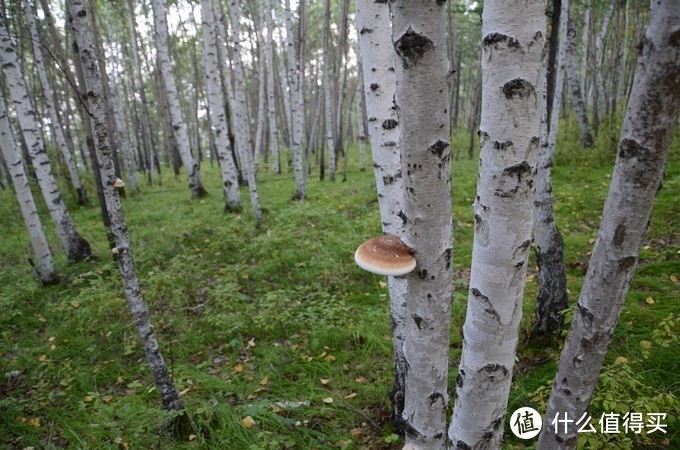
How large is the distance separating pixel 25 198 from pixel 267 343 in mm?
5116

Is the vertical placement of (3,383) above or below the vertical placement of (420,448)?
below

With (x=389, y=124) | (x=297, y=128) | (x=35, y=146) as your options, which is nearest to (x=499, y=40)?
(x=389, y=124)

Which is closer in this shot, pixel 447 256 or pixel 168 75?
pixel 447 256

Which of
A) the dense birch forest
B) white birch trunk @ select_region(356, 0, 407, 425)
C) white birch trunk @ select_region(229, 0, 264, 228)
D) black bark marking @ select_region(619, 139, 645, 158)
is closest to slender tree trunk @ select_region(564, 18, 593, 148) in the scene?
the dense birch forest

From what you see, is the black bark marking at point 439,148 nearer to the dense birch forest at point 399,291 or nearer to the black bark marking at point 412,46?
the dense birch forest at point 399,291

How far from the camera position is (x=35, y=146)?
6.96m

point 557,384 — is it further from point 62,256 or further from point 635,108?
point 62,256

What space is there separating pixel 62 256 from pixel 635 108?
980 centimetres

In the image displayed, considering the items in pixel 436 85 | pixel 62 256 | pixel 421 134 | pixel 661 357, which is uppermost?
pixel 436 85

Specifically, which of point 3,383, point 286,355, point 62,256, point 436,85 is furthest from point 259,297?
point 62,256

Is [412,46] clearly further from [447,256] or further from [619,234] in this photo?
[619,234]

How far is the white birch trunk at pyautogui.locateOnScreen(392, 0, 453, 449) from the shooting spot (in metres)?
1.18

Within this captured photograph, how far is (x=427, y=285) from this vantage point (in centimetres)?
144

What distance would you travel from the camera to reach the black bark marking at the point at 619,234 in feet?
3.93
